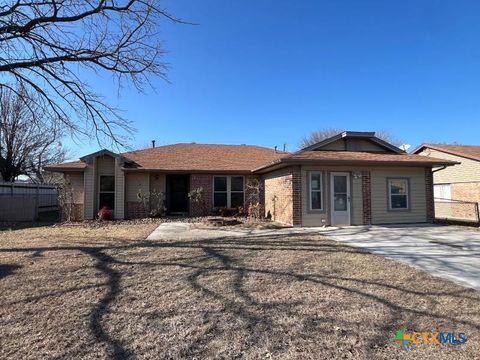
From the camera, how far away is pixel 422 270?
5859 mm

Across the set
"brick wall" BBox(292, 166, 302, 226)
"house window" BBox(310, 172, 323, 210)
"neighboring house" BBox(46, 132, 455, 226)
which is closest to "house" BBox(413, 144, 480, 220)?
"neighboring house" BBox(46, 132, 455, 226)

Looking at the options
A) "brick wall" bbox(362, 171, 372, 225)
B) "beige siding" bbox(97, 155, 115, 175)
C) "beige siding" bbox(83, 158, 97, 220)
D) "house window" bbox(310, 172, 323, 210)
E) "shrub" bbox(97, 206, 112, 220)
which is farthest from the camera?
"beige siding" bbox(97, 155, 115, 175)

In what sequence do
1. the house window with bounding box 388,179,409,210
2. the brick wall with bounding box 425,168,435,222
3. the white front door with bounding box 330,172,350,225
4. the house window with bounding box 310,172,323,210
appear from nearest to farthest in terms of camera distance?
1. the house window with bounding box 310,172,323,210
2. the white front door with bounding box 330,172,350,225
3. the house window with bounding box 388,179,409,210
4. the brick wall with bounding box 425,168,435,222

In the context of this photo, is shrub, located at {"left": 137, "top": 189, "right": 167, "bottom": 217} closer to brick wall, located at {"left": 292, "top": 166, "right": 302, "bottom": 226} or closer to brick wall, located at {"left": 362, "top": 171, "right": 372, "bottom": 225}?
brick wall, located at {"left": 292, "top": 166, "right": 302, "bottom": 226}

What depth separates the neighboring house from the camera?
1202 centimetres

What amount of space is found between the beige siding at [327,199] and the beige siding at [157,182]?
764 centimetres

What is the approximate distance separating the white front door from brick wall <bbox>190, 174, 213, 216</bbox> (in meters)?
6.48

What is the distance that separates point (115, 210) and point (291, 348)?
1367cm

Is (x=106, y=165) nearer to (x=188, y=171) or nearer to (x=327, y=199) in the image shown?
(x=188, y=171)

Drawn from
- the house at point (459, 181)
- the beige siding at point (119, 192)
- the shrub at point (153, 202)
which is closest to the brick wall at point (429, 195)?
the house at point (459, 181)

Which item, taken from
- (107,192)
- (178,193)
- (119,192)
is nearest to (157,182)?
(178,193)

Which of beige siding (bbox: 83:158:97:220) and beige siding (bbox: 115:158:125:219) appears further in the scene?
beige siding (bbox: 115:158:125:219)

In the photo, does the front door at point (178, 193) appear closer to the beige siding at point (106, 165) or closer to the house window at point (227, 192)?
the house window at point (227, 192)

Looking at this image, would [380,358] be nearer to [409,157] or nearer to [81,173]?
[409,157]
